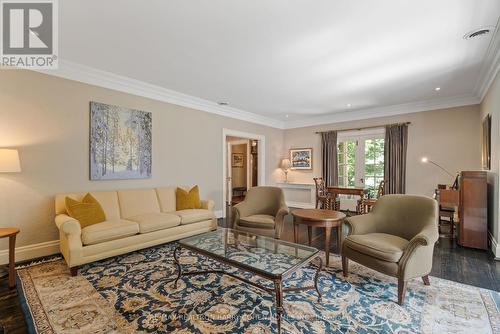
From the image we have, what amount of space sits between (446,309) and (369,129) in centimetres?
478

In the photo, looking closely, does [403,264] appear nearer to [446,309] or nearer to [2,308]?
[446,309]

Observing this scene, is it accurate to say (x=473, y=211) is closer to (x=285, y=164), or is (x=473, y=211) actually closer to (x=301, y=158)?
(x=301, y=158)

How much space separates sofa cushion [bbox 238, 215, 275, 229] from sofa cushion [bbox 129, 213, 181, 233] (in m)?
1.02

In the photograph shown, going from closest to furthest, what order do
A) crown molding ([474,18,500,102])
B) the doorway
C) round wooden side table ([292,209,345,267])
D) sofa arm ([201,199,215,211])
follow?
1. crown molding ([474,18,500,102])
2. round wooden side table ([292,209,345,267])
3. sofa arm ([201,199,215,211])
4. the doorway

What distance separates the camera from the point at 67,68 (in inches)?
134

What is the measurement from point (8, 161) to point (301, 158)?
635 centimetres

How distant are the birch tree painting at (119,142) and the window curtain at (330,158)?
182 inches

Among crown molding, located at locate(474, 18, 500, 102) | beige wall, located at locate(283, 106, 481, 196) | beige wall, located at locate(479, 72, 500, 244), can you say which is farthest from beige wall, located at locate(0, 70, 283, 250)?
beige wall, located at locate(283, 106, 481, 196)

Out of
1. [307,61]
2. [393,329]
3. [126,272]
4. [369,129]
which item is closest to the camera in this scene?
[393,329]

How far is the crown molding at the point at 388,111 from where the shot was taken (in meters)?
4.98

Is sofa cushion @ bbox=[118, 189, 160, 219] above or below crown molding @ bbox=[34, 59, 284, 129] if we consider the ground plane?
below

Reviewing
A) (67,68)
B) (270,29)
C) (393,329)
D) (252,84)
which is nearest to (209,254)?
(393,329)

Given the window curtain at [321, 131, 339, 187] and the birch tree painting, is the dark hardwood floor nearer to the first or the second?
the birch tree painting

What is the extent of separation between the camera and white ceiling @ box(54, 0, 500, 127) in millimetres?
2264
